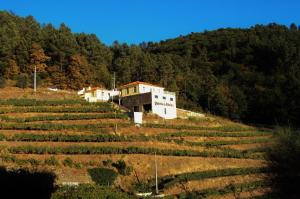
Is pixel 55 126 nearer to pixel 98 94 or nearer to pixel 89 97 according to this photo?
pixel 89 97

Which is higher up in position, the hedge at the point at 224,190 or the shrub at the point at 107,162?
→ the shrub at the point at 107,162

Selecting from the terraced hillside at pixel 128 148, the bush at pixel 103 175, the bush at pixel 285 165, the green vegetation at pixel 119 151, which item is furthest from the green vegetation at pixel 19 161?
the bush at pixel 285 165

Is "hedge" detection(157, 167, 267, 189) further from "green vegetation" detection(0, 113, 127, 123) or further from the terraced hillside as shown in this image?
"green vegetation" detection(0, 113, 127, 123)

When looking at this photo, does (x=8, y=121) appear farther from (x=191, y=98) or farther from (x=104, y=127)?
(x=191, y=98)

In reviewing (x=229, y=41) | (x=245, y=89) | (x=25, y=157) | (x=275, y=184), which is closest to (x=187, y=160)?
(x=25, y=157)

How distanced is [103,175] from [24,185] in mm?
20513

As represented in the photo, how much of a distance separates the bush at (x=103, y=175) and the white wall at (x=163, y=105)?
1909 cm

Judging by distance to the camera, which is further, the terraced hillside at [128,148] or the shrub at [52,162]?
the shrub at [52,162]

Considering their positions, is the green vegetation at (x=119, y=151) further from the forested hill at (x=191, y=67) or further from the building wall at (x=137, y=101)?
the forested hill at (x=191, y=67)

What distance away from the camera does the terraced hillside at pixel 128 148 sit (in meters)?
38.3

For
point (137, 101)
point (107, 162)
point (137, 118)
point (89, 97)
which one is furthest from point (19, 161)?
point (89, 97)

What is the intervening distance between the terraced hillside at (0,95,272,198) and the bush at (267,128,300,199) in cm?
1218

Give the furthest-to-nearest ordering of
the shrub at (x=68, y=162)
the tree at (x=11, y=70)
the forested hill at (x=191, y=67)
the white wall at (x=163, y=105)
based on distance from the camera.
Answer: the tree at (x=11, y=70), the forested hill at (x=191, y=67), the white wall at (x=163, y=105), the shrub at (x=68, y=162)

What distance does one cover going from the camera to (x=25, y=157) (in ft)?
132
